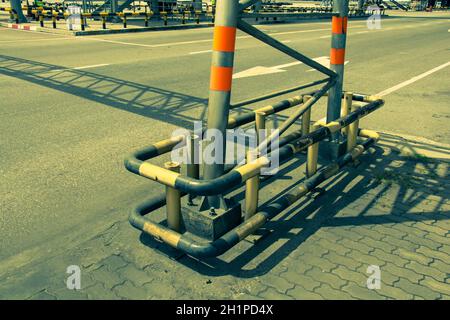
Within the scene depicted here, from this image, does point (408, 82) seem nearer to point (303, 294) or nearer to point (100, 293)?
point (303, 294)

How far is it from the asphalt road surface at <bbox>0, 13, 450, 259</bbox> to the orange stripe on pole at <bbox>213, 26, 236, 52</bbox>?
1.97 m

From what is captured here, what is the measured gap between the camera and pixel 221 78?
331cm

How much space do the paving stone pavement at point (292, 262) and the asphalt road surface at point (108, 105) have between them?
55 cm

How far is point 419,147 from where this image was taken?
6.06 m

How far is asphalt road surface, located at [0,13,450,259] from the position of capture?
437 cm

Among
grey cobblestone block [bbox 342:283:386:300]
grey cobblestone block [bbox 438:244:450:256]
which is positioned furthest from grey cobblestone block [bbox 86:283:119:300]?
grey cobblestone block [bbox 438:244:450:256]

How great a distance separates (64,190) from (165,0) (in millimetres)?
26928

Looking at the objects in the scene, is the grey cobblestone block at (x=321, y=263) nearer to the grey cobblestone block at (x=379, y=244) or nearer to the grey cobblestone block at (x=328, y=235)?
the grey cobblestone block at (x=328, y=235)

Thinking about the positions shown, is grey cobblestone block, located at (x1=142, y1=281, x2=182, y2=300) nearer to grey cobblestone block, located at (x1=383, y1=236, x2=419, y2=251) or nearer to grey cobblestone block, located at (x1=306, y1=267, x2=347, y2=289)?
grey cobblestone block, located at (x1=306, y1=267, x2=347, y2=289)

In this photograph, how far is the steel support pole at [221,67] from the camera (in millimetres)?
3158

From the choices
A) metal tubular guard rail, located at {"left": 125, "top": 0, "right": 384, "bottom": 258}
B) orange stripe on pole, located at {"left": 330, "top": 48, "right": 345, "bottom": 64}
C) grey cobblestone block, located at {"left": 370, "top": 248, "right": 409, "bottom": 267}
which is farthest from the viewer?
orange stripe on pole, located at {"left": 330, "top": 48, "right": 345, "bottom": 64}

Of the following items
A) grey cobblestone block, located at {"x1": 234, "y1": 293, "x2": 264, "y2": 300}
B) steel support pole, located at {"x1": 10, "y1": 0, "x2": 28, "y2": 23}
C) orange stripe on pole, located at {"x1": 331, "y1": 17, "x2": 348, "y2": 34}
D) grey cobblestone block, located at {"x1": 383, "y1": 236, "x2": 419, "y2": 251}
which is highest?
steel support pole, located at {"x1": 10, "y1": 0, "x2": 28, "y2": 23}

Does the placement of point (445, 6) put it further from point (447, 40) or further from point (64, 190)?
point (64, 190)

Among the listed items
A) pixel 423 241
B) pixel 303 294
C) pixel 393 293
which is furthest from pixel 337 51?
pixel 303 294
